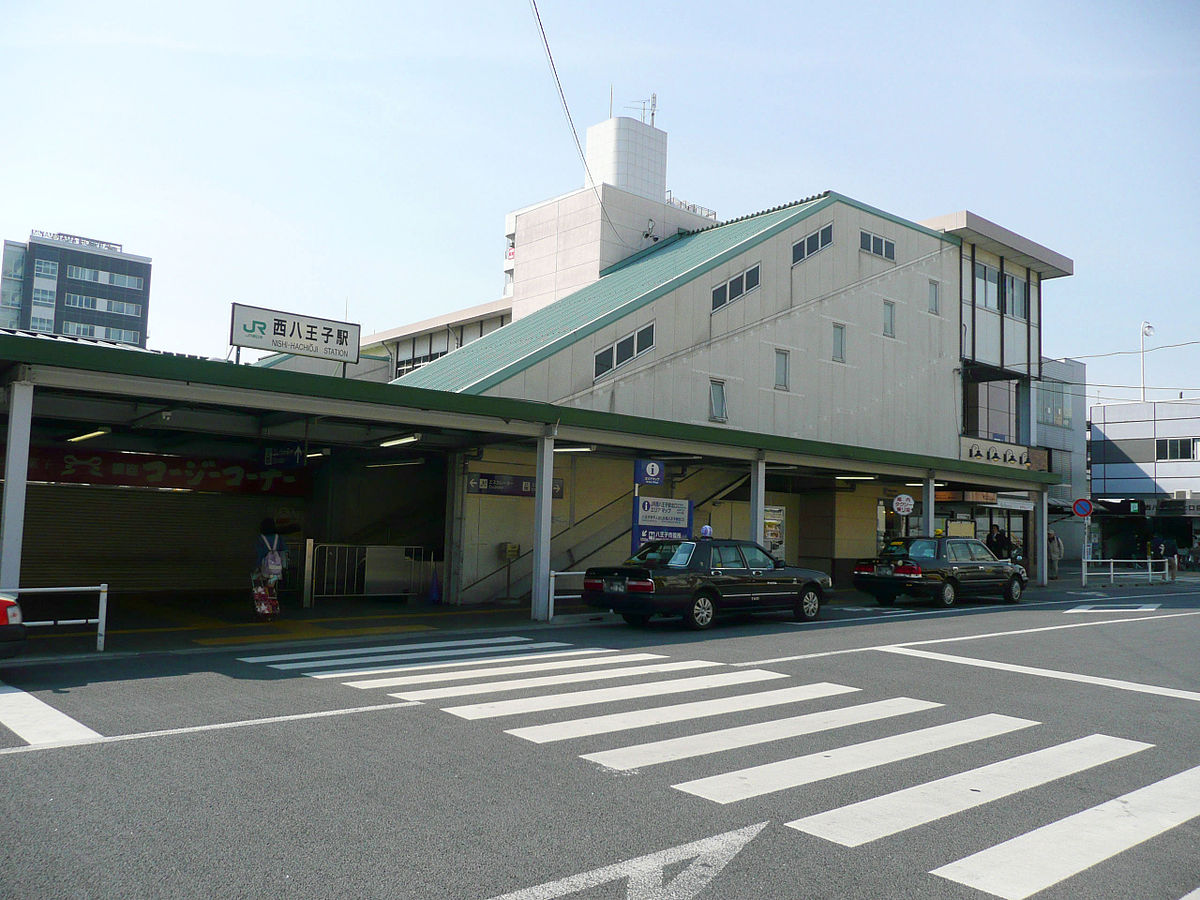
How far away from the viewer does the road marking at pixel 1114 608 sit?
21.6 m

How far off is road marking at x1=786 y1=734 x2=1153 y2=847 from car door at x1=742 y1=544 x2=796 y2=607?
8747 millimetres

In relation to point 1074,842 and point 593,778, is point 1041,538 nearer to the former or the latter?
point 1074,842

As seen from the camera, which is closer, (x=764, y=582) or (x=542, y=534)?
(x=764, y=582)

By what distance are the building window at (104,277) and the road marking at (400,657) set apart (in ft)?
348

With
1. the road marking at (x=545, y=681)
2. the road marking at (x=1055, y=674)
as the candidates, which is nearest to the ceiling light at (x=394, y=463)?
the road marking at (x=545, y=681)

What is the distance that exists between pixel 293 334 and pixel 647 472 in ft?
24.2

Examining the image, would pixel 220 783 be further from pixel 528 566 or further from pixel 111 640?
pixel 528 566

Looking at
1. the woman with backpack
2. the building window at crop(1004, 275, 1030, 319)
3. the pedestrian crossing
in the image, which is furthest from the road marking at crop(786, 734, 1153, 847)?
the building window at crop(1004, 275, 1030, 319)

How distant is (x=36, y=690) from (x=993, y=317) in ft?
110

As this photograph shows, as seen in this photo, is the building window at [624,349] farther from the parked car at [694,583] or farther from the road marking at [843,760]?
the road marking at [843,760]

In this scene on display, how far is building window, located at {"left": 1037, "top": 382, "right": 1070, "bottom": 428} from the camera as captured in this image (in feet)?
180

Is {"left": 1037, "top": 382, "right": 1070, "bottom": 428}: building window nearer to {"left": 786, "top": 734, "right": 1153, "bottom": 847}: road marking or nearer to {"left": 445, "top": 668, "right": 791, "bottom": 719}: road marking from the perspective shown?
{"left": 445, "top": 668, "right": 791, "bottom": 719}: road marking

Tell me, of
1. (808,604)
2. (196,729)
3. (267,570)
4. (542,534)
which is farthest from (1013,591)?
(196,729)

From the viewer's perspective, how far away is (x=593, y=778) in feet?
21.1
